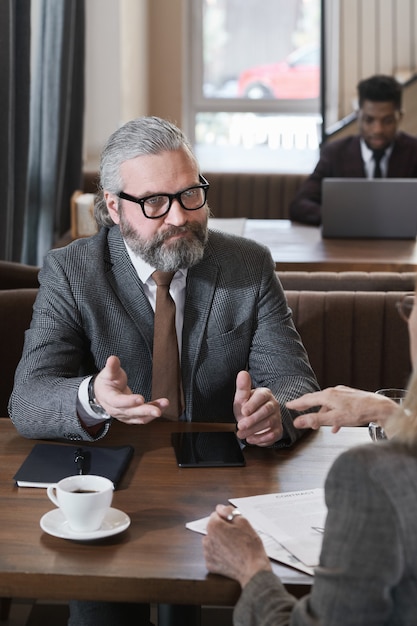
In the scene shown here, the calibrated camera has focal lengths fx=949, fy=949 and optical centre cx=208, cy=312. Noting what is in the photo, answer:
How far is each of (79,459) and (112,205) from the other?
735 millimetres

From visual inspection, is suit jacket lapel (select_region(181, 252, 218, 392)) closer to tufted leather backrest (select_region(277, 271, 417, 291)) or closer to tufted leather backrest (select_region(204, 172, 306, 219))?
tufted leather backrest (select_region(277, 271, 417, 291))

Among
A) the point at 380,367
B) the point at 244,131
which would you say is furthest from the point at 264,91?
the point at 380,367

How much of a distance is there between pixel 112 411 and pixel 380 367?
1184 mm

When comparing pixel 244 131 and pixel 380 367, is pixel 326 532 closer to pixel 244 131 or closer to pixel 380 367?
pixel 380 367

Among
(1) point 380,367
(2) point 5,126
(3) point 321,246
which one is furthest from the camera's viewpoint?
(3) point 321,246

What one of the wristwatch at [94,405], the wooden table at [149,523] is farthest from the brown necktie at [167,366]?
the wristwatch at [94,405]

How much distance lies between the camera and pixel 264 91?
7160 mm

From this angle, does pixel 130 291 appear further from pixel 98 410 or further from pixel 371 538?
pixel 371 538

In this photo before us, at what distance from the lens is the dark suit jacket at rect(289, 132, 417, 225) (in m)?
4.72

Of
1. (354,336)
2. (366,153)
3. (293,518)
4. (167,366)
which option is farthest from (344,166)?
(293,518)

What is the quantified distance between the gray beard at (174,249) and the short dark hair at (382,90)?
2964 millimetres

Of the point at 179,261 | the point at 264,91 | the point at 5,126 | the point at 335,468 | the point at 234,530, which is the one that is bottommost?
the point at 234,530

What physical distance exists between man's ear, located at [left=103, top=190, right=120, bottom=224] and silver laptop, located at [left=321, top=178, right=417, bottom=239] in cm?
201

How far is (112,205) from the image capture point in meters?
2.25
